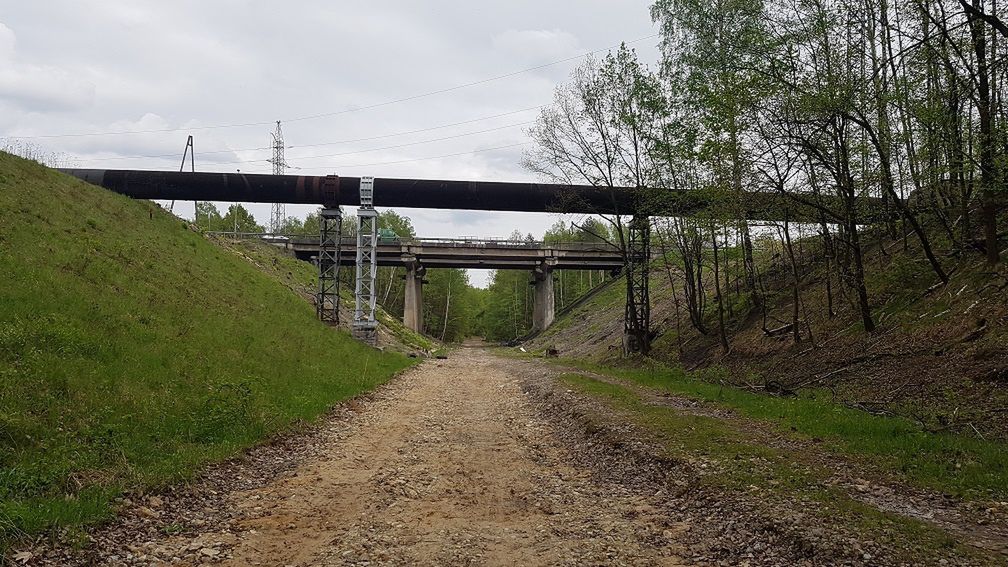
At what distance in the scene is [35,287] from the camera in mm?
11391

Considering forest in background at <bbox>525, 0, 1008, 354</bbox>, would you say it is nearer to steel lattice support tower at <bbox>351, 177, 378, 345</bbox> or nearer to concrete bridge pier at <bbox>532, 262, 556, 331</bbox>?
steel lattice support tower at <bbox>351, 177, 378, 345</bbox>

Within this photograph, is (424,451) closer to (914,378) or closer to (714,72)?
(914,378)

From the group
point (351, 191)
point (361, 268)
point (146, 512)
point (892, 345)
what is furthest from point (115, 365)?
point (351, 191)

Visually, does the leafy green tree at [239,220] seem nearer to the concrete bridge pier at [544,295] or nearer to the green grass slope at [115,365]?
the concrete bridge pier at [544,295]

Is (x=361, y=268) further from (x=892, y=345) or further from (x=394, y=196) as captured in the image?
(x=892, y=345)

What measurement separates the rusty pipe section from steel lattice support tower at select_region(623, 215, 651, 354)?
1.27 m

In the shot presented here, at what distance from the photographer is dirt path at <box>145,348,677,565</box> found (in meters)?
5.27

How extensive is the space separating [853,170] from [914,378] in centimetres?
582

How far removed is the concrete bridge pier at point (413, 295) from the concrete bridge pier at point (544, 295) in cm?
1245

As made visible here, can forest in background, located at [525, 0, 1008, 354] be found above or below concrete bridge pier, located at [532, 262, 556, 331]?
above

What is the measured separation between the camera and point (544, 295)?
60.0m

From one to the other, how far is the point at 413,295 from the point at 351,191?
1257 inches

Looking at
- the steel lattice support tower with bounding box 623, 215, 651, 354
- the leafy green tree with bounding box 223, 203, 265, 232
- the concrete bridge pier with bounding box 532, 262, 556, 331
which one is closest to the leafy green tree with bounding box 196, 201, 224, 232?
the leafy green tree with bounding box 223, 203, 265, 232

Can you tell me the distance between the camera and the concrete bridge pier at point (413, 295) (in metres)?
58.1
